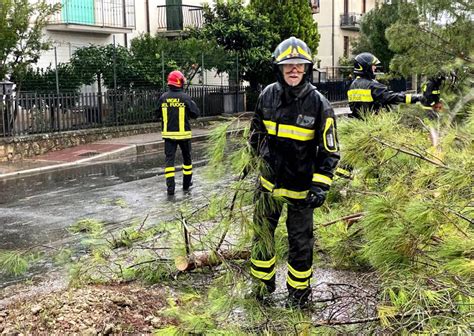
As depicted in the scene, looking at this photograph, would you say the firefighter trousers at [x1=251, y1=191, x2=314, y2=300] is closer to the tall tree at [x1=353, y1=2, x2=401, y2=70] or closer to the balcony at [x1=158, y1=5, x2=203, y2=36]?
the balcony at [x1=158, y1=5, x2=203, y2=36]

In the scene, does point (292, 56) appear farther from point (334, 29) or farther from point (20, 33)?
point (334, 29)

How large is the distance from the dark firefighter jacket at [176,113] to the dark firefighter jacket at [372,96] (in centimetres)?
239

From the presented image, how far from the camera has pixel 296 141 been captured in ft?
12.6

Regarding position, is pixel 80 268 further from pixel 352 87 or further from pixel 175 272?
pixel 352 87

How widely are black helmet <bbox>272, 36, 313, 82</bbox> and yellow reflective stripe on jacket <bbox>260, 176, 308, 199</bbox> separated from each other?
73 cm

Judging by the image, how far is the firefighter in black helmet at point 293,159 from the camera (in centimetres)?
378

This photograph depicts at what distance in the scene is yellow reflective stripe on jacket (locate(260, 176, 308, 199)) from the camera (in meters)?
3.92

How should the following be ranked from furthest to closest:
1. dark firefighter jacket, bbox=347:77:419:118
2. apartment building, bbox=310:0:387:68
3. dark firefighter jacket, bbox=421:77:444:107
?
apartment building, bbox=310:0:387:68, dark firefighter jacket, bbox=421:77:444:107, dark firefighter jacket, bbox=347:77:419:118

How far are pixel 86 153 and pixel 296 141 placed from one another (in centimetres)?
966

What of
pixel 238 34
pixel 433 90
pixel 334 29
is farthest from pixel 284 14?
pixel 334 29

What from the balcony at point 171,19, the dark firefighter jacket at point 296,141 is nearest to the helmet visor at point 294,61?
the dark firefighter jacket at point 296,141

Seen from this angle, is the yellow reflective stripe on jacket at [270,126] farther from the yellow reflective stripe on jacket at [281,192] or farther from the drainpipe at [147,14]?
the drainpipe at [147,14]

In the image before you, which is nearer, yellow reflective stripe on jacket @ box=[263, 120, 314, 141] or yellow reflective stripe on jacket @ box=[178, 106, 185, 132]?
yellow reflective stripe on jacket @ box=[263, 120, 314, 141]

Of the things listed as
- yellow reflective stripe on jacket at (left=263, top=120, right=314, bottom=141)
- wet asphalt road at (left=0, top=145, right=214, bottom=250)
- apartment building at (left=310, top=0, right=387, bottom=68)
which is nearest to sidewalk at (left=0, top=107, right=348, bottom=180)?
wet asphalt road at (left=0, top=145, right=214, bottom=250)
